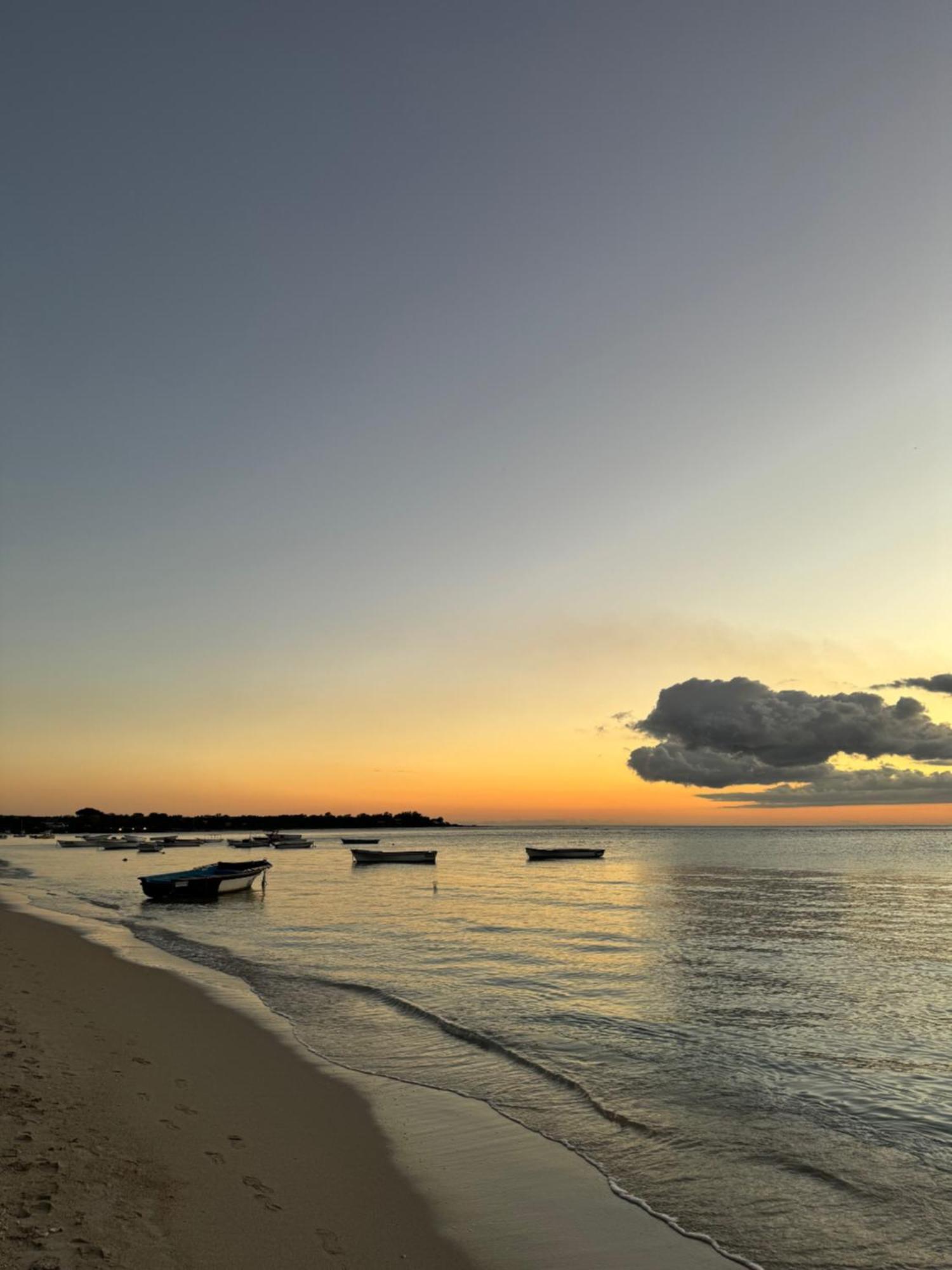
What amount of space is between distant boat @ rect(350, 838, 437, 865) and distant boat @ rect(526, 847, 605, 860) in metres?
17.2

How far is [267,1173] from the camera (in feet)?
31.8

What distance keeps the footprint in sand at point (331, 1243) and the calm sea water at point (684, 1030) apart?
12.6 feet

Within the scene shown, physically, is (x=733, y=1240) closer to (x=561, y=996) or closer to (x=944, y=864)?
(x=561, y=996)

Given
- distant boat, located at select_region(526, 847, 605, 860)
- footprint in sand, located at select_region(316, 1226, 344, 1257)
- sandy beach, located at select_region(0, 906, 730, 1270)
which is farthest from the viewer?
distant boat, located at select_region(526, 847, 605, 860)

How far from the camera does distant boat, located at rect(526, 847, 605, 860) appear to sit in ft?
372

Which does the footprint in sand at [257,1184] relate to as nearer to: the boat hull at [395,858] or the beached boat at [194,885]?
the beached boat at [194,885]

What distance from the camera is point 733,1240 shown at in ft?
29.2

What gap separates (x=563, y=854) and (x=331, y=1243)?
11111cm

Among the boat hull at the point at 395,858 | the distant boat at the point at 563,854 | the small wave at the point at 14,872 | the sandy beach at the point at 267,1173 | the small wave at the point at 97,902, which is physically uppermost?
the sandy beach at the point at 267,1173

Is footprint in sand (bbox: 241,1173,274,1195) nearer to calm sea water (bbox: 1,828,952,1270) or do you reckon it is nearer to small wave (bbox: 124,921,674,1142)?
calm sea water (bbox: 1,828,952,1270)

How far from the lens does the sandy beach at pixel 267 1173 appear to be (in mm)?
7609

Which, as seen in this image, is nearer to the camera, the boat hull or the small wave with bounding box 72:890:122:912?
the small wave with bounding box 72:890:122:912

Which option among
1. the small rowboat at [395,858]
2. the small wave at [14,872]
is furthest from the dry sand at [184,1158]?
the small rowboat at [395,858]

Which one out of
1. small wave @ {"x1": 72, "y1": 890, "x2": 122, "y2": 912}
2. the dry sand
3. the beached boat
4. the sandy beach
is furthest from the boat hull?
the sandy beach
